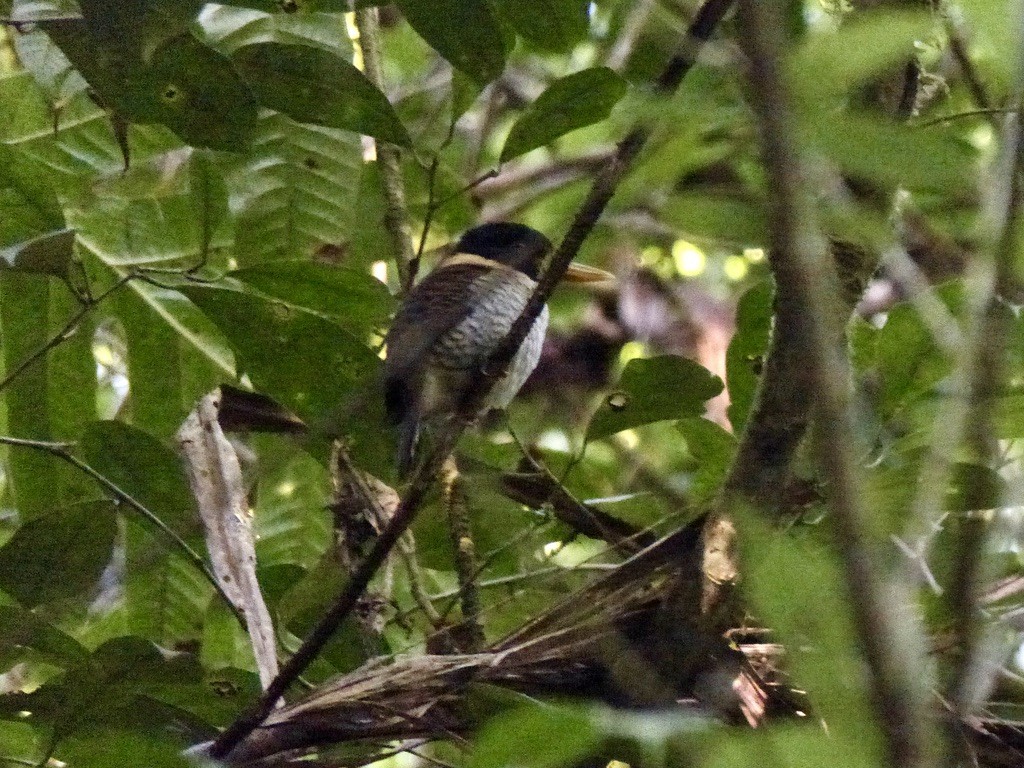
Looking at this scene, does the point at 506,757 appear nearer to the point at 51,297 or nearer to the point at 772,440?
the point at 772,440

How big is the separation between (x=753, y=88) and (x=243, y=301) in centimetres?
106

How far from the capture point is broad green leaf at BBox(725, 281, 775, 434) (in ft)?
5.52

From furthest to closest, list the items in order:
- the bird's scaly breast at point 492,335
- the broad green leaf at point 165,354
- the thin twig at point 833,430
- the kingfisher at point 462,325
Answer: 1. the bird's scaly breast at point 492,335
2. the kingfisher at point 462,325
3. the broad green leaf at point 165,354
4. the thin twig at point 833,430

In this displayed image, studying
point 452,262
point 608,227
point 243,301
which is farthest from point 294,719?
point 452,262

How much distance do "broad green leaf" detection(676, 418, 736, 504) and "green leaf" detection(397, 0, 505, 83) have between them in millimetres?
529

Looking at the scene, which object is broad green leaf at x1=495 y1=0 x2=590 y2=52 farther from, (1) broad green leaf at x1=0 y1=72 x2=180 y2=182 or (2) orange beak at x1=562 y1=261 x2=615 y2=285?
(2) orange beak at x1=562 y1=261 x2=615 y2=285

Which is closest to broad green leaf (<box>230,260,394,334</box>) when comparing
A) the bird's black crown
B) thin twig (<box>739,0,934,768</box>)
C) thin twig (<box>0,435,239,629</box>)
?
thin twig (<box>0,435,239,629</box>)

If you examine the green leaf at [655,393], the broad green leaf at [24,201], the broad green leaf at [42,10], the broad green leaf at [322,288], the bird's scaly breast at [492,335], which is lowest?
the bird's scaly breast at [492,335]

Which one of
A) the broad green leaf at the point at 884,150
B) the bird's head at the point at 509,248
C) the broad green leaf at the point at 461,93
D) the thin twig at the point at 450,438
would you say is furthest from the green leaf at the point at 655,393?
the broad green leaf at the point at 884,150

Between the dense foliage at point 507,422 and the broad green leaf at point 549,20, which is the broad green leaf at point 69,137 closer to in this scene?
the dense foliage at point 507,422

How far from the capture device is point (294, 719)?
4.16 feet

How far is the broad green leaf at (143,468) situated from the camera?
1.45 meters

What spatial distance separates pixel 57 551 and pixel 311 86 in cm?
55

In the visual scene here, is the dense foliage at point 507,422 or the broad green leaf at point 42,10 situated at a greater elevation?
the broad green leaf at point 42,10
